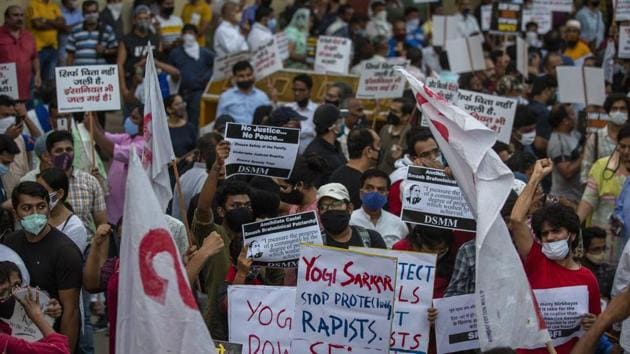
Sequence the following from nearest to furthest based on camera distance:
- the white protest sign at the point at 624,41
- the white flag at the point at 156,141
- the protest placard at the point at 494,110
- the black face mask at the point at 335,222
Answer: the black face mask at the point at 335,222, the white flag at the point at 156,141, the protest placard at the point at 494,110, the white protest sign at the point at 624,41

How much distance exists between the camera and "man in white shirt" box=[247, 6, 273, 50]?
65.2 ft

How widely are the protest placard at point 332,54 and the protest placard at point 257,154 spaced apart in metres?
7.53

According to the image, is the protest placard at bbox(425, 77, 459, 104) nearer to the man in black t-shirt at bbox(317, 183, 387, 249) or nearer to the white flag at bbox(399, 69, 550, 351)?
the man in black t-shirt at bbox(317, 183, 387, 249)

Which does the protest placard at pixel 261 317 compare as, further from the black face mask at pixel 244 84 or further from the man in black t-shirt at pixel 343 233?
the black face mask at pixel 244 84

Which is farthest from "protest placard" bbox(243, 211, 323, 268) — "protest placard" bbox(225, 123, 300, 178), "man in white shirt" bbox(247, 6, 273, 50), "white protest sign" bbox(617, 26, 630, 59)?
"man in white shirt" bbox(247, 6, 273, 50)

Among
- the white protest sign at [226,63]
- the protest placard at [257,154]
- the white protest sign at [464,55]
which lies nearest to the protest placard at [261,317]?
the protest placard at [257,154]

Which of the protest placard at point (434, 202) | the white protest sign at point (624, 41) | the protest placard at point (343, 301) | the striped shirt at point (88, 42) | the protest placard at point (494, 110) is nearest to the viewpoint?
the protest placard at point (343, 301)

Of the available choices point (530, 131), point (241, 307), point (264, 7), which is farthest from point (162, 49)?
point (241, 307)

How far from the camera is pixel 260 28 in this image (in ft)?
66.4

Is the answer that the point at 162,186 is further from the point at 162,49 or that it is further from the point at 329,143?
the point at 162,49

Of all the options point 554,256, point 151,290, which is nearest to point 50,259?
point 151,290

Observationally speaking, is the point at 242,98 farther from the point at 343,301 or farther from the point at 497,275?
the point at 497,275

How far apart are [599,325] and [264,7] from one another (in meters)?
14.2

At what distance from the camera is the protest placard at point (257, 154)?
10000 millimetres
